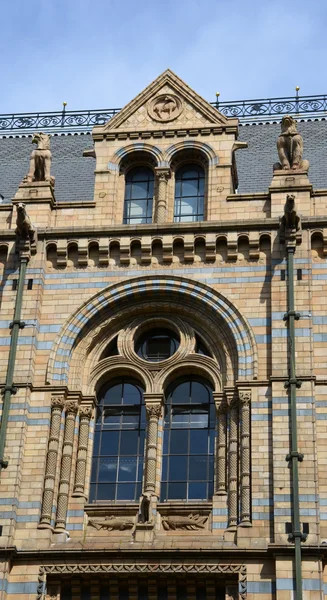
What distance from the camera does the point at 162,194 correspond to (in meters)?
36.0

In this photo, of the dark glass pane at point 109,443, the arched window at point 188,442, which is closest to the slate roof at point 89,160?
Answer: the arched window at point 188,442

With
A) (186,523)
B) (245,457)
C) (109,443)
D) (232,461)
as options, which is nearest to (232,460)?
(232,461)

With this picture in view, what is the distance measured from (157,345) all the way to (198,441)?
301cm

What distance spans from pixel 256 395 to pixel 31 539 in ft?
20.4

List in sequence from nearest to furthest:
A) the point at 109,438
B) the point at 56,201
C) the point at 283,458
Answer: the point at 283,458, the point at 109,438, the point at 56,201

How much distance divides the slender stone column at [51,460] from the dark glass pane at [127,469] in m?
1.60

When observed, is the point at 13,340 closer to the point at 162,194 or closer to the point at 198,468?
the point at 198,468

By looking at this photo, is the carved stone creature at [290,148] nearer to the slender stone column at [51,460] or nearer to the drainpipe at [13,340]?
the drainpipe at [13,340]

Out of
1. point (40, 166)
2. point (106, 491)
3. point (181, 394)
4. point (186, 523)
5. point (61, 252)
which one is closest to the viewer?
point (186, 523)

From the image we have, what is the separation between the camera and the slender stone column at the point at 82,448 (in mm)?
31547

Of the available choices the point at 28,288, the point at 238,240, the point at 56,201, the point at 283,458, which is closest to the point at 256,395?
the point at 283,458

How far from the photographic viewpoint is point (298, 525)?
29.3m

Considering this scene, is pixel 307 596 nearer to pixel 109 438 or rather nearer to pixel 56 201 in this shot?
pixel 109 438

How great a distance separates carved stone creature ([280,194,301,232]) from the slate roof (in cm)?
511
